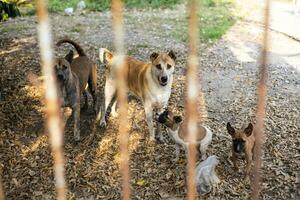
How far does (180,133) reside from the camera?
180 inches

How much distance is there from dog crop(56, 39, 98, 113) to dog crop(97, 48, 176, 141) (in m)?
0.23

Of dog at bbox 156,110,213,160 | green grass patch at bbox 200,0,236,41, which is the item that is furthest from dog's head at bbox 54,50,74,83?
green grass patch at bbox 200,0,236,41

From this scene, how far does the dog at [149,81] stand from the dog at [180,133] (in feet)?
1.35

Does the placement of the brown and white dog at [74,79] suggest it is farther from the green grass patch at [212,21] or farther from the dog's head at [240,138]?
the green grass patch at [212,21]

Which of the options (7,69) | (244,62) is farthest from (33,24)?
(244,62)

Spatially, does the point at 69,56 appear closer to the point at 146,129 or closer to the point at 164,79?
the point at 164,79

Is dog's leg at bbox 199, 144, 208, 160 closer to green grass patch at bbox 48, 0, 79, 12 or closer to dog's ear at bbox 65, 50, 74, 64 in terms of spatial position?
dog's ear at bbox 65, 50, 74, 64

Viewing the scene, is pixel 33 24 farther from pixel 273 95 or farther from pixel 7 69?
pixel 273 95

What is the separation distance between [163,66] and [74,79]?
110 cm

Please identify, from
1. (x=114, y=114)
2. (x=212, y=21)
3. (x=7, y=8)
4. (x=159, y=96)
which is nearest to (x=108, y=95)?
(x=114, y=114)

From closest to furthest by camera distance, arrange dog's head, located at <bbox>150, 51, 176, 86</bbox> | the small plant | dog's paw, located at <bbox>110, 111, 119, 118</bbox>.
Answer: dog's head, located at <bbox>150, 51, 176, 86</bbox> → the small plant → dog's paw, located at <bbox>110, 111, 119, 118</bbox>

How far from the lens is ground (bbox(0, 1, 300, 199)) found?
14.6 ft

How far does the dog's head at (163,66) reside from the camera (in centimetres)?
476

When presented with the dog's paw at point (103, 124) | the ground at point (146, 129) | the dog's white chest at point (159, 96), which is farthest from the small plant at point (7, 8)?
the dog's white chest at point (159, 96)
